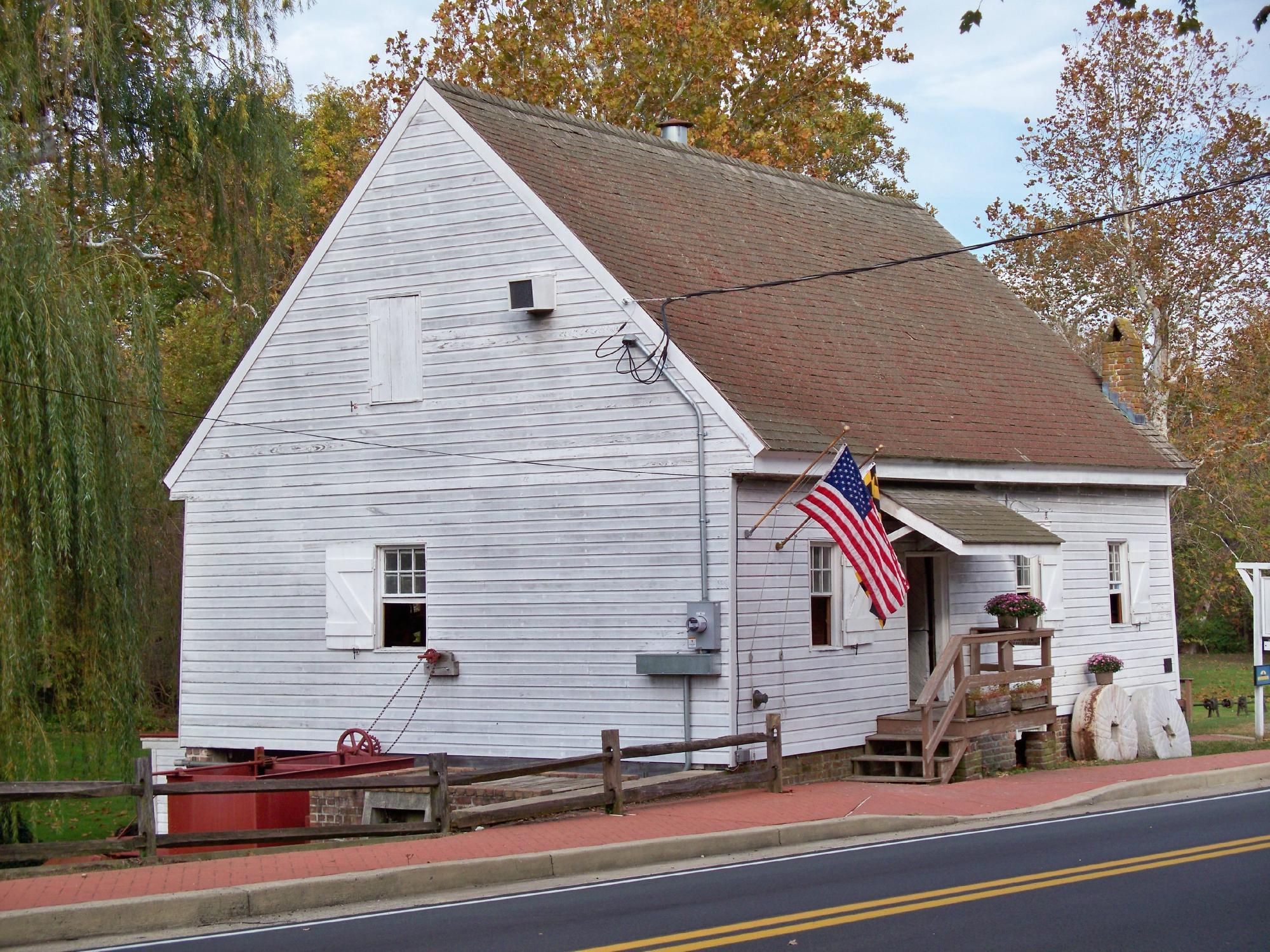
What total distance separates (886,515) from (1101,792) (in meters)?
4.41

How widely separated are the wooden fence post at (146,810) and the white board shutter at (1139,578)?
16.2 m

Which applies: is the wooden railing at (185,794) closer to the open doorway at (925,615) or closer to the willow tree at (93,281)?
the willow tree at (93,281)

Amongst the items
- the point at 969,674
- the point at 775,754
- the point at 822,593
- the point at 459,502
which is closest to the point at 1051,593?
the point at 969,674

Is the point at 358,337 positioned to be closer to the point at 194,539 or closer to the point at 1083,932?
the point at 194,539

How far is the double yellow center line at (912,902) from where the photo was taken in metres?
9.12

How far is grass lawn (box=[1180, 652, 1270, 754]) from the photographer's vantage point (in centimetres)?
2308

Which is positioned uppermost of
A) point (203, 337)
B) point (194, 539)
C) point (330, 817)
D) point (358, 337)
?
point (203, 337)

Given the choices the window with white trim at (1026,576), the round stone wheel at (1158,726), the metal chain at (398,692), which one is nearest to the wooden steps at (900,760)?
the window with white trim at (1026,576)

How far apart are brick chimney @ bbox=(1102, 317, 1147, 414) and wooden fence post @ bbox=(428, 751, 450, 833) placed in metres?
15.7

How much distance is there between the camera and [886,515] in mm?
19203

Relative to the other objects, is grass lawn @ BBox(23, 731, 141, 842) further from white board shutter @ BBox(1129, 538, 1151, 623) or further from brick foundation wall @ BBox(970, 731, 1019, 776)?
white board shutter @ BBox(1129, 538, 1151, 623)

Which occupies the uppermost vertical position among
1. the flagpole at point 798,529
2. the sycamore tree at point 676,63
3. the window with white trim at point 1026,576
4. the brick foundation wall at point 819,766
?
the sycamore tree at point 676,63

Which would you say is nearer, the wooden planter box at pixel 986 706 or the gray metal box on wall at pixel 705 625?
the gray metal box on wall at pixel 705 625

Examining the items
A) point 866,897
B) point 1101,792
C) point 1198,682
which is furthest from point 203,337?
point 1198,682
